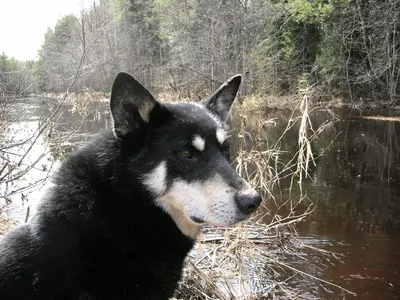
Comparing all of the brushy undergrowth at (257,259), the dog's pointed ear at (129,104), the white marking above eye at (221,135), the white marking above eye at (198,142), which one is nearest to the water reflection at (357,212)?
the brushy undergrowth at (257,259)

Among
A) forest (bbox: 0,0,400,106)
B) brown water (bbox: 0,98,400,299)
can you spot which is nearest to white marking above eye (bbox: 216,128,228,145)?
brown water (bbox: 0,98,400,299)

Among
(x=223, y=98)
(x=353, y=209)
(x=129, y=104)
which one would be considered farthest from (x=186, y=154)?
(x=353, y=209)

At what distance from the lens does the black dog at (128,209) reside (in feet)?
7.16

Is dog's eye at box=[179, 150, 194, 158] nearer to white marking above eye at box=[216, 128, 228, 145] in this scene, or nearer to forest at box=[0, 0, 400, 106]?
white marking above eye at box=[216, 128, 228, 145]

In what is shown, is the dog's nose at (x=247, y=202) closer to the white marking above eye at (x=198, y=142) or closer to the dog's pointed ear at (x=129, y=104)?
the white marking above eye at (x=198, y=142)

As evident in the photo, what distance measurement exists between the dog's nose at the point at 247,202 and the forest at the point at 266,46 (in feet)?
66.3

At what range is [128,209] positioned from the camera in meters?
2.48

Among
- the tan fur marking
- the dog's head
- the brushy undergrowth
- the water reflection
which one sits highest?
the dog's head

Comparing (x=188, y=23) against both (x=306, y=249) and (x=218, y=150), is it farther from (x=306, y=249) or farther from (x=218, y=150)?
(x=218, y=150)

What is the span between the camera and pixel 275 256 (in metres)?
6.32

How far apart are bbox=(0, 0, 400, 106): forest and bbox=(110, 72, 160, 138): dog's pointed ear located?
1996 centimetres

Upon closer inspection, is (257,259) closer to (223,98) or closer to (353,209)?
(353,209)

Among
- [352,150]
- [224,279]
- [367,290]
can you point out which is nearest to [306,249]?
[367,290]

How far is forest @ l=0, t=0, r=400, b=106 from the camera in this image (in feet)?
84.6
